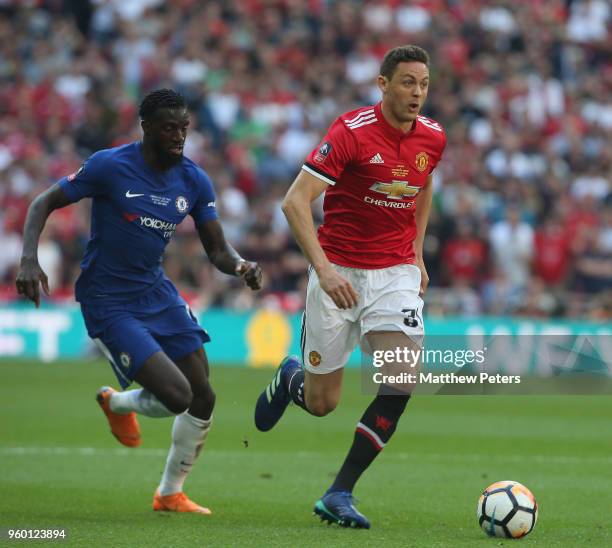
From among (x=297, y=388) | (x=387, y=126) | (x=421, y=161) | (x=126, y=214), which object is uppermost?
(x=387, y=126)

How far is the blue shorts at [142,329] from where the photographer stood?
811 cm

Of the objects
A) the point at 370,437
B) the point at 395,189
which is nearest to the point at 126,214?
the point at 395,189

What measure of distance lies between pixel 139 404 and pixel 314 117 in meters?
15.7

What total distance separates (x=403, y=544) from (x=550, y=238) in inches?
598

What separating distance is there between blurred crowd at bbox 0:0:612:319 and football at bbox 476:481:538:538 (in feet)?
44.5

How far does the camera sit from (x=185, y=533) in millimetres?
7352

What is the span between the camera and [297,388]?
8.56 meters

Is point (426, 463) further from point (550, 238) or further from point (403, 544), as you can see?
point (550, 238)

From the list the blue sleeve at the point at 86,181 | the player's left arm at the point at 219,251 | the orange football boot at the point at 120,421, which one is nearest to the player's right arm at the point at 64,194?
the blue sleeve at the point at 86,181

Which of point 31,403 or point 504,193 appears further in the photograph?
point 504,193

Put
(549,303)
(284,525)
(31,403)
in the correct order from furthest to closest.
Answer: (549,303) → (31,403) → (284,525)

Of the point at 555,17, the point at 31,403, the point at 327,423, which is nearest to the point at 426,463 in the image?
the point at 327,423

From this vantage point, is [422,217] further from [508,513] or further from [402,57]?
[508,513]

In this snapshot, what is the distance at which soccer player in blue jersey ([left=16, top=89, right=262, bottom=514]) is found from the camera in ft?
26.5
